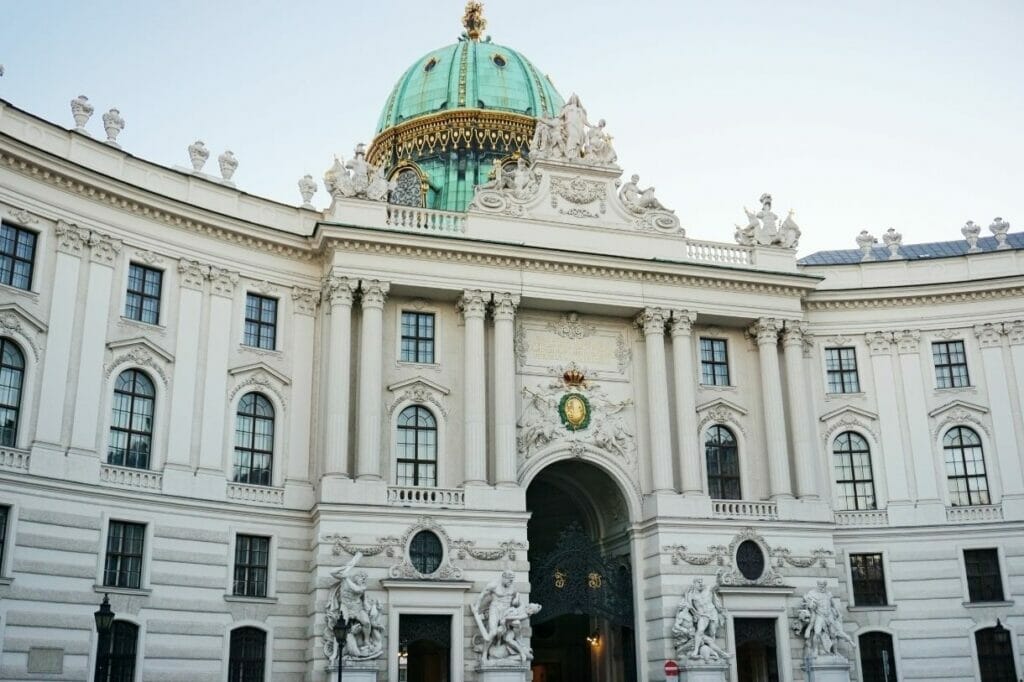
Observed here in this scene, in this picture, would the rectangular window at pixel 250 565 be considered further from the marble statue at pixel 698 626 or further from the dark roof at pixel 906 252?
the dark roof at pixel 906 252

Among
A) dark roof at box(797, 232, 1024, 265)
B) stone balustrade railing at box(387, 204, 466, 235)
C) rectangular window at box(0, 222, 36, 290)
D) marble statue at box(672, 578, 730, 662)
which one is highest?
dark roof at box(797, 232, 1024, 265)

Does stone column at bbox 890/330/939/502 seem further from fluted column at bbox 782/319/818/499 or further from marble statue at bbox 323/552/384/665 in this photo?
marble statue at bbox 323/552/384/665

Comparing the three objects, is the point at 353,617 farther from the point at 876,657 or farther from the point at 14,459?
the point at 876,657

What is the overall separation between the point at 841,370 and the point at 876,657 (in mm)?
10711

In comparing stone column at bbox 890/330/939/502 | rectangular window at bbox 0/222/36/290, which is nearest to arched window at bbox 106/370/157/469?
rectangular window at bbox 0/222/36/290

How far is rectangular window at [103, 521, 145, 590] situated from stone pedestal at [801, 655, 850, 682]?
69.6 feet

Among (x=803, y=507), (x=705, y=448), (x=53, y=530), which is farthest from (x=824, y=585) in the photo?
(x=53, y=530)

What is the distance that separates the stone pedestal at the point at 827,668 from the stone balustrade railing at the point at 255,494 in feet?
58.7

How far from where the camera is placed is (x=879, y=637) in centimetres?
4056

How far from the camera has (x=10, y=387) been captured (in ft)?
101

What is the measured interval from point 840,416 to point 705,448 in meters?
6.05

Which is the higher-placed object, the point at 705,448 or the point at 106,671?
the point at 705,448

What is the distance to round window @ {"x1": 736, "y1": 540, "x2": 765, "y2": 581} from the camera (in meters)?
38.5

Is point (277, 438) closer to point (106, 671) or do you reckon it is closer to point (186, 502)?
point (186, 502)
